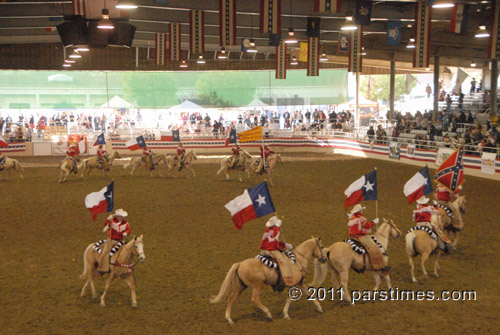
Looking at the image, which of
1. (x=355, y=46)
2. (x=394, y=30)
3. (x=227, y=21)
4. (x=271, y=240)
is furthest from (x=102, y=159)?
(x=271, y=240)

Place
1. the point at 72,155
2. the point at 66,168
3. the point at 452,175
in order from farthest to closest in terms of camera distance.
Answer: the point at 72,155, the point at 66,168, the point at 452,175

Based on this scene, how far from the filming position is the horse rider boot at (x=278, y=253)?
336 inches

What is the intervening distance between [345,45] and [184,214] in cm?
1470

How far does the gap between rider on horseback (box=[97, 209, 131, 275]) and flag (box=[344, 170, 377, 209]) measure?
14.8 ft

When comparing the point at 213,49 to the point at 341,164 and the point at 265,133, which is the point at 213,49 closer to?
the point at 265,133

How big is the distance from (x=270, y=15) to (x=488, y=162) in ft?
41.0

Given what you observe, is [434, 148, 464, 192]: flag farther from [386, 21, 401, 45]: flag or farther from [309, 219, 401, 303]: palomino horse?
[386, 21, 401, 45]: flag

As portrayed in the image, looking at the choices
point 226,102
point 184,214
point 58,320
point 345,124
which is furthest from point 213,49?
point 58,320

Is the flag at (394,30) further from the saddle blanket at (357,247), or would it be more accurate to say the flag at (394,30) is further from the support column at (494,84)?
the saddle blanket at (357,247)

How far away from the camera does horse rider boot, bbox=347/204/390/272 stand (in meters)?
9.41

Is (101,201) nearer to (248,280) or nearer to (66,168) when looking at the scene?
(248,280)

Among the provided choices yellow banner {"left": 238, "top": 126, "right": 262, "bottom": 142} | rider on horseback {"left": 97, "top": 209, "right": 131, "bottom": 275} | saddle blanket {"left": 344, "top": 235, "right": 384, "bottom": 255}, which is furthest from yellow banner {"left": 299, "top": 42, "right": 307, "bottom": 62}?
rider on horseback {"left": 97, "top": 209, "right": 131, "bottom": 275}

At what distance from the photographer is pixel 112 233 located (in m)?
9.55

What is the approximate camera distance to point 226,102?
155 feet
